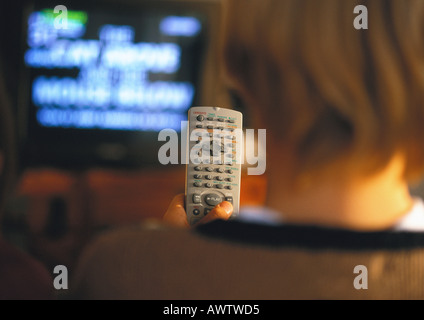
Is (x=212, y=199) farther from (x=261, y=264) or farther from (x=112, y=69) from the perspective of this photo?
(x=112, y=69)

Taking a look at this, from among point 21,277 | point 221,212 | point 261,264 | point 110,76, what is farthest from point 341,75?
point 110,76

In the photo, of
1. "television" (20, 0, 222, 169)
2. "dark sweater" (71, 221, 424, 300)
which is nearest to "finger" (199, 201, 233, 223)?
"dark sweater" (71, 221, 424, 300)

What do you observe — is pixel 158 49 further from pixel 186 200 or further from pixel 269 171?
pixel 269 171

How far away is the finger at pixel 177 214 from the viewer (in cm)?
60

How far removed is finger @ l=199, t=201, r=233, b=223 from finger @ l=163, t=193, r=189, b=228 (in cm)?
4

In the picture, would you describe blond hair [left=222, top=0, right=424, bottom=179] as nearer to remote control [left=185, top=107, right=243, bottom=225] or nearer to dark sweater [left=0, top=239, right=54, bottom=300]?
remote control [left=185, top=107, right=243, bottom=225]

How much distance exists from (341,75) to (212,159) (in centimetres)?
27

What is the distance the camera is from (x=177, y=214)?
61cm

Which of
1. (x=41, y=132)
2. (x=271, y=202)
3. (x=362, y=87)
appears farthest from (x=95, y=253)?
(x=41, y=132)

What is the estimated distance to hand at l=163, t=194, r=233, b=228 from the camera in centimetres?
58

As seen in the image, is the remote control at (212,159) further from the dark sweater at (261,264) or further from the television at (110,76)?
the television at (110,76)

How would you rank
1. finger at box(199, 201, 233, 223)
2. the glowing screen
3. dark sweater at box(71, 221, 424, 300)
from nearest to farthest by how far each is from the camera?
dark sweater at box(71, 221, 424, 300)
finger at box(199, 201, 233, 223)
the glowing screen

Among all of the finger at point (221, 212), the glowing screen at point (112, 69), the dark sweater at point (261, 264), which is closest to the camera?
the dark sweater at point (261, 264)

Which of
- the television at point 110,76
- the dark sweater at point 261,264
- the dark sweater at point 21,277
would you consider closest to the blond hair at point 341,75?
the dark sweater at point 261,264
